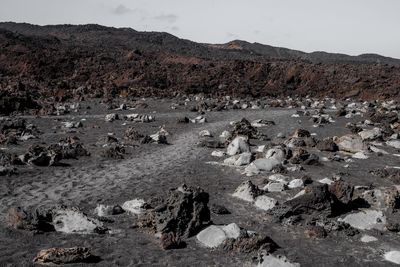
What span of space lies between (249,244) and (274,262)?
0.61 metres

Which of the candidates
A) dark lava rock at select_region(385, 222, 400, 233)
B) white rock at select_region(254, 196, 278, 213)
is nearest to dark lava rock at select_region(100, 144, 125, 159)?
white rock at select_region(254, 196, 278, 213)

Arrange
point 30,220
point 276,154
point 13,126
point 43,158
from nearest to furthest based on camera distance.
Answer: point 30,220
point 43,158
point 276,154
point 13,126

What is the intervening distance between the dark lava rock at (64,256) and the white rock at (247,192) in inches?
154

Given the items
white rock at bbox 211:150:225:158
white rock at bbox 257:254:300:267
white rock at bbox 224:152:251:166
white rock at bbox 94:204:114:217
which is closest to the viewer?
white rock at bbox 257:254:300:267

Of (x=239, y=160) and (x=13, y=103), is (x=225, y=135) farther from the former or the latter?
(x=13, y=103)

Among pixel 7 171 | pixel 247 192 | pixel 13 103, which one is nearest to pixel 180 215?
pixel 247 192

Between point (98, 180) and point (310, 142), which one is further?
point (310, 142)

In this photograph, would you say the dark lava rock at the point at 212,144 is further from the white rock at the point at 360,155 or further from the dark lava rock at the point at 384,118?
the dark lava rock at the point at 384,118

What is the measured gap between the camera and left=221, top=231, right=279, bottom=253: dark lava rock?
→ 7402mm

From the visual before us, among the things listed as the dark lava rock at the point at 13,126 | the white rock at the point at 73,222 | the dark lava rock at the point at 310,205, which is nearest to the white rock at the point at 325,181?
the dark lava rock at the point at 310,205

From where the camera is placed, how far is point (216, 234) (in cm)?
779

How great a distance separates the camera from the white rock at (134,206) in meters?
9.09

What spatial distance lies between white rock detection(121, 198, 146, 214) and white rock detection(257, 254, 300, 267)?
2916 millimetres

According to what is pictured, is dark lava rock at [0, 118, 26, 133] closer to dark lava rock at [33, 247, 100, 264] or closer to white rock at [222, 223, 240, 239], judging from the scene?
dark lava rock at [33, 247, 100, 264]
